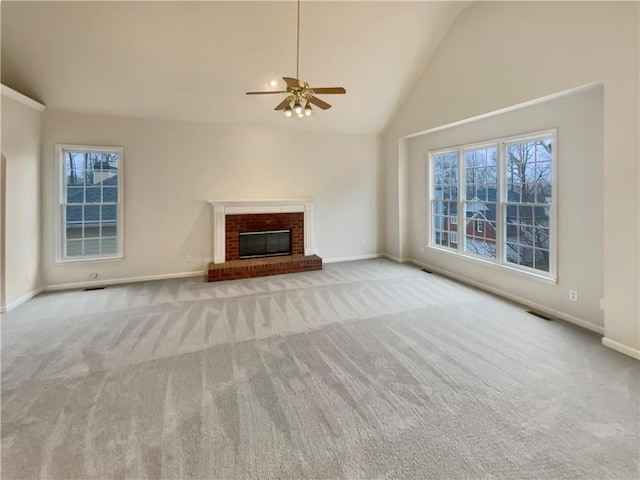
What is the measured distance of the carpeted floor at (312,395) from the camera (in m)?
1.81

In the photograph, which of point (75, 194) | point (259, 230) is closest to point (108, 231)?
point (75, 194)

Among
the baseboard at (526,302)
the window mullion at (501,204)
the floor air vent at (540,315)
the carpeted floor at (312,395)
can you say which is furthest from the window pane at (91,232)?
the floor air vent at (540,315)

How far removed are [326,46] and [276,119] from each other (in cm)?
184

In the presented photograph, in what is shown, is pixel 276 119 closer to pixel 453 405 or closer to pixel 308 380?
pixel 308 380

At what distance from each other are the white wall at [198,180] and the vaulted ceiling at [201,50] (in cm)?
41

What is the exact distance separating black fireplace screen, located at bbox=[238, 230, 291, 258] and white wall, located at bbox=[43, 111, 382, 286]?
0.67m

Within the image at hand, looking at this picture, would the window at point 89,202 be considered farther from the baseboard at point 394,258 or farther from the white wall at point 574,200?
the white wall at point 574,200

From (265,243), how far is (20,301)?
12.8 feet

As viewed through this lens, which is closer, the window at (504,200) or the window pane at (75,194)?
the window at (504,200)

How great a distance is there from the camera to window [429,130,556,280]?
163 inches

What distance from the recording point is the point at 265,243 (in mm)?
6461

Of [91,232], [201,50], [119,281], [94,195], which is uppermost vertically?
[201,50]

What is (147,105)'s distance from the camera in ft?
17.3

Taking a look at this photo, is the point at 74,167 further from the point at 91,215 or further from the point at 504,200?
the point at 504,200
